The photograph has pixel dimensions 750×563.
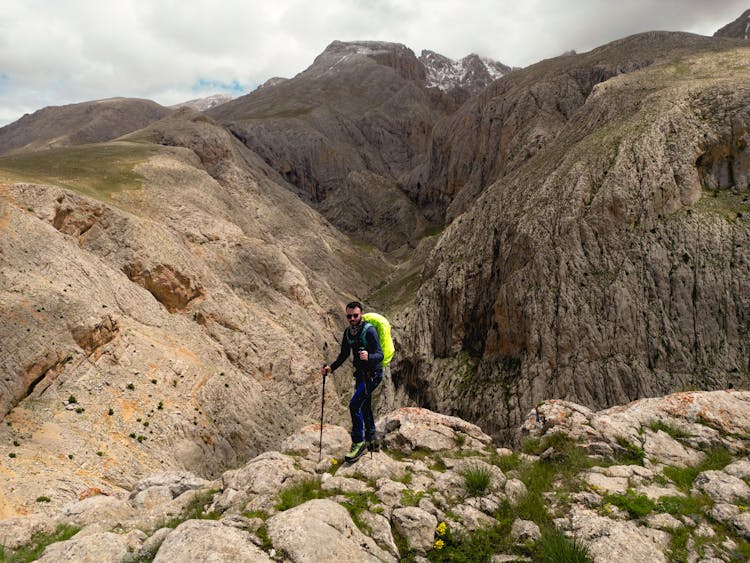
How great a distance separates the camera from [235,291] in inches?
1674

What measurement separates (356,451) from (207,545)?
4.03 metres

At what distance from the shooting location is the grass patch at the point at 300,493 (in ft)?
24.8

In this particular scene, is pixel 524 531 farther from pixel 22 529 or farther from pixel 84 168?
pixel 84 168

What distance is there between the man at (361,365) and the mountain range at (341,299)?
245 inches

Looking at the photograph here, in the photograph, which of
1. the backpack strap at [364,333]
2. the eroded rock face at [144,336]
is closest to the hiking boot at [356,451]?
the backpack strap at [364,333]

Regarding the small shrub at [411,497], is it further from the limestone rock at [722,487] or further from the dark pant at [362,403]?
the limestone rock at [722,487]

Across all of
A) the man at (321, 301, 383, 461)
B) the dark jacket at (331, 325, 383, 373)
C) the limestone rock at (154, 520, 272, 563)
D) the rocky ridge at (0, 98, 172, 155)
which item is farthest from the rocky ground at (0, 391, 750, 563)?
the rocky ridge at (0, 98, 172, 155)

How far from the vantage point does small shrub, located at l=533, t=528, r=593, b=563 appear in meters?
6.26

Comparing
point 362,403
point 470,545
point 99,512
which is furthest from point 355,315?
point 99,512

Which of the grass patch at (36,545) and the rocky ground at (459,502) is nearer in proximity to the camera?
the rocky ground at (459,502)

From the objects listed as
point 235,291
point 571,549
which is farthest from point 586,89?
point 571,549

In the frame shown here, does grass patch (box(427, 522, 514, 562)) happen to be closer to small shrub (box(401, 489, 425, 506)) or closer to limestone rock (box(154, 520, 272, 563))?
small shrub (box(401, 489, 425, 506))

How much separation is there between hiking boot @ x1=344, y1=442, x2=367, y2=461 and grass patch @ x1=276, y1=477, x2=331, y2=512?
0.98 m

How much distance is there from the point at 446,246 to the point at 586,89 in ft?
142
